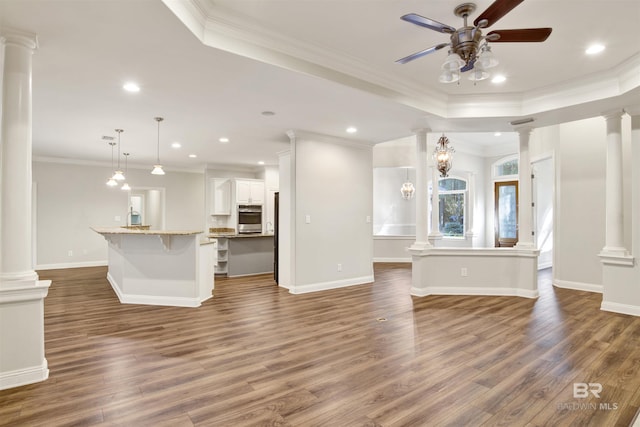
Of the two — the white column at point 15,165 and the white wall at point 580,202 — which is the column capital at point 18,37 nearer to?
the white column at point 15,165

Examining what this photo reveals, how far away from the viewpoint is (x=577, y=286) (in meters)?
5.82

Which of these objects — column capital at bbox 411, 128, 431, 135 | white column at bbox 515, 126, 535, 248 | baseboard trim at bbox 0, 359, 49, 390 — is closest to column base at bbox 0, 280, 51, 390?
baseboard trim at bbox 0, 359, 49, 390

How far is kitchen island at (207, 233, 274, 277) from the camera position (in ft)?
23.1

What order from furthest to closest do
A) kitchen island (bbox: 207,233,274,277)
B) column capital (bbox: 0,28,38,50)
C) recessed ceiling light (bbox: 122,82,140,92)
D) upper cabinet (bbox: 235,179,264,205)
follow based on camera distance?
upper cabinet (bbox: 235,179,264,205) → kitchen island (bbox: 207,233,274,277) → recessed ceiling light (bbox: 122,82,140,92) → column capital (bbox: 0,28,38,50)

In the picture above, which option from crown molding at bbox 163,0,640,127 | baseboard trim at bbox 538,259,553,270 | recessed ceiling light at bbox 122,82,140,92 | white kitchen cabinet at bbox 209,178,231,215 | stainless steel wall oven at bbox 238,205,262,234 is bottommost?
baseboard trim at bbox 538,259,553,270

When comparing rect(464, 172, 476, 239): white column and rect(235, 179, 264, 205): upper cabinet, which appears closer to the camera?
rect(235, 179, 264, 205): upper cabinet

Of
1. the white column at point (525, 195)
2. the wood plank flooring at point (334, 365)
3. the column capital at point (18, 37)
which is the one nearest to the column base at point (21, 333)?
the wood plank flooring at point (334, 365)

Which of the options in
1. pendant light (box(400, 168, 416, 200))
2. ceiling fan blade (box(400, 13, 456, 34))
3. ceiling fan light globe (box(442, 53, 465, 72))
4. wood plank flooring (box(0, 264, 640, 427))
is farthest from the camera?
pendant light (box(400, 168, 416, 200))

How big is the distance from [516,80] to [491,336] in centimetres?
313

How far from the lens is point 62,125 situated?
5.41 metres

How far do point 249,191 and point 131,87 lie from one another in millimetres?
5479

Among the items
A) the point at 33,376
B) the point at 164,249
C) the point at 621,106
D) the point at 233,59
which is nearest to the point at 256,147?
the point at 164,249

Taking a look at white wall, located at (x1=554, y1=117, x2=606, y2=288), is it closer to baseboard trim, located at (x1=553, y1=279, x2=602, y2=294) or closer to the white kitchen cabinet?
baseboard trim, located at (x1=553, y1=279, x2=602, y2=294)

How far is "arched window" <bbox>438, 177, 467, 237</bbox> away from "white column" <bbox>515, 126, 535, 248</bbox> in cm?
482
